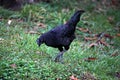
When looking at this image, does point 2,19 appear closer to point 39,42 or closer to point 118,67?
point 39,42

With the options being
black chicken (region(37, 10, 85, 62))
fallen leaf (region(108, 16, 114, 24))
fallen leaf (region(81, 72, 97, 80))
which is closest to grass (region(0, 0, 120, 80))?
fallen leaf (region(81, 72, 97, 80))

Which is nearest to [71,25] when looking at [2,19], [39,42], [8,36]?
[39,42]

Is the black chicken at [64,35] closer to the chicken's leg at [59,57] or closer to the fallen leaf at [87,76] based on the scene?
the chicken's leg at [59,57]

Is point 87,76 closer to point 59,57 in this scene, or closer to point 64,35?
point 59,57

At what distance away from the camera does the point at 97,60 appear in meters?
8.69

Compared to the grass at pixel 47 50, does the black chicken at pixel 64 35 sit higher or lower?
higher

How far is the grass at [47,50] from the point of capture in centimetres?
684

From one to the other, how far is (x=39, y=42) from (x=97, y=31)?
3930mm

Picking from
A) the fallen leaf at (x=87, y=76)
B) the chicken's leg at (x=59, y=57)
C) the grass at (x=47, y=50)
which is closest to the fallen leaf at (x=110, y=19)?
the grass at (x=47, y=50)

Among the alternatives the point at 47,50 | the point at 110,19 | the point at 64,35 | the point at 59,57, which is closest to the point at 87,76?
the point at 59,57

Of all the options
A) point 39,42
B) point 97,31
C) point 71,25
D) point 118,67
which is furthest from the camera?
point 97,31

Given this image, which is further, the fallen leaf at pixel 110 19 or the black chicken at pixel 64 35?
the fallen leaf at pixel 110 19

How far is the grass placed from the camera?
684cm

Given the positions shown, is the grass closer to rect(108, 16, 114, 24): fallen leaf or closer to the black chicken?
rect(108, 16, 114, 24): fallen leaf
